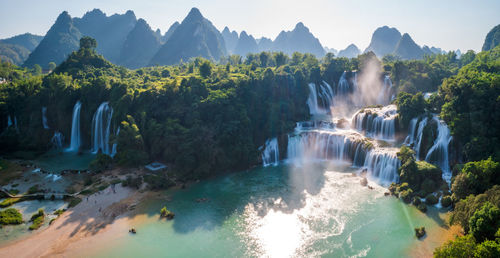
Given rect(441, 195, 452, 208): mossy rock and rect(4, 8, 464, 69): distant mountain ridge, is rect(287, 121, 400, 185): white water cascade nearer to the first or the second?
rect(441, 195, 452, 208): mossy rock

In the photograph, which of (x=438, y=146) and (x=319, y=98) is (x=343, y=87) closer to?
(x=319, y=98)

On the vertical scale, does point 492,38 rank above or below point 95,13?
below

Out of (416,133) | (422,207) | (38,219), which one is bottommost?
(38,219)

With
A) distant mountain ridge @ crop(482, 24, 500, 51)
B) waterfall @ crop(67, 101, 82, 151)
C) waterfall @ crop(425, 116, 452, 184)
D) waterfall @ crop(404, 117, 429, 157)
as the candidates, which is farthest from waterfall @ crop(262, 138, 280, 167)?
distant mountain ridge @ crop(482, 24, 500, 51)

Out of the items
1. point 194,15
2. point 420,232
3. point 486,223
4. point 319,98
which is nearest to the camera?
point 486,223

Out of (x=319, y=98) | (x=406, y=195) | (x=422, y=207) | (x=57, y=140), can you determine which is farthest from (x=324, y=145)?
(x=57, y=140)

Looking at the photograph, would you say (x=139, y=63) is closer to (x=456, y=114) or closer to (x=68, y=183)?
(x=68, y=183)
